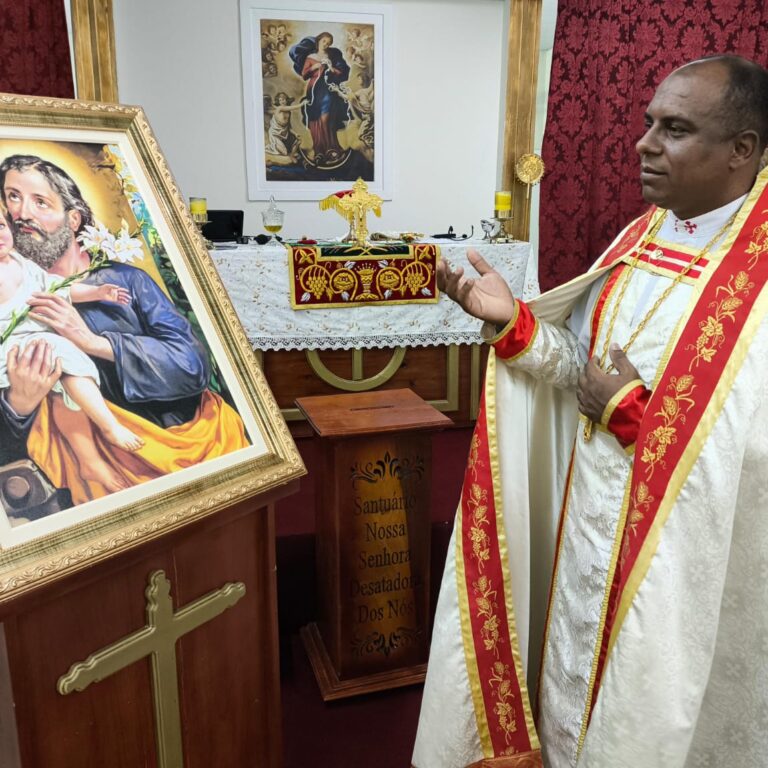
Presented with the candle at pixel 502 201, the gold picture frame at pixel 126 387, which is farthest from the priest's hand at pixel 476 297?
the candle at pixel 502 201

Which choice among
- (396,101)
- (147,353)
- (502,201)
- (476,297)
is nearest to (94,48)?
(396,101)

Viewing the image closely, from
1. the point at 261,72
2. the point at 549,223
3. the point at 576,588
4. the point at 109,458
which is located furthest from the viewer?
the point at 261,72

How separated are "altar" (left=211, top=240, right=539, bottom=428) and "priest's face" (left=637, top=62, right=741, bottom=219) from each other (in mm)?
2597

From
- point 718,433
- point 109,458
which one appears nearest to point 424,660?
point 718,433

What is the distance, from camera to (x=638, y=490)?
1.36 meters

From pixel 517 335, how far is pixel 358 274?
252 cm

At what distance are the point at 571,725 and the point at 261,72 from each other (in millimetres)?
4956

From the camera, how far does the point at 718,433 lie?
1253 mm

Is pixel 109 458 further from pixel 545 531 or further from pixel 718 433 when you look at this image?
pixel 545 531

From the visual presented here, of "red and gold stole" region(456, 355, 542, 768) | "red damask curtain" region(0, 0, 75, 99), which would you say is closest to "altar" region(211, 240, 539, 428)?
"red damask curtain" region(0, 0, 75, 99)

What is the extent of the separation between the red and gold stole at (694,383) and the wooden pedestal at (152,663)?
2.07 feet

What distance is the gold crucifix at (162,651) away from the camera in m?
1.14

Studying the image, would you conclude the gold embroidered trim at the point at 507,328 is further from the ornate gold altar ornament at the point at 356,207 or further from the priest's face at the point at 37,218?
the ornate gold altar ornament at the point at 356,207

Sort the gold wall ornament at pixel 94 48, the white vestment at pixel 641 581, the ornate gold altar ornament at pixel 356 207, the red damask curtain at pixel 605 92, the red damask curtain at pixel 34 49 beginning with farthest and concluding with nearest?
the gold wall ornament at pixel 94 48 < the red damask curtain at pixel 605 92 < the ornate gold altar ornament at pixel 356 207 < the red damask curtain at pixel 34 49 < the white vestment at pixel 641 581
